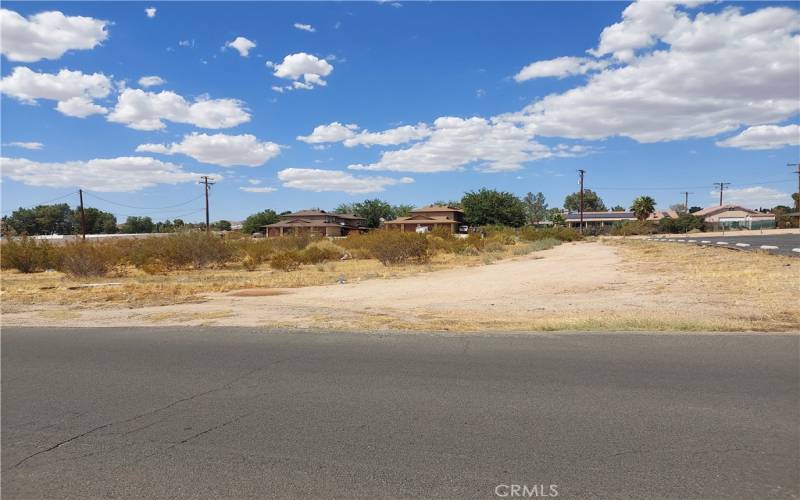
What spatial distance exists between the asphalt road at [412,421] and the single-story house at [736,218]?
335 feet

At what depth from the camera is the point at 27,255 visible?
106ft

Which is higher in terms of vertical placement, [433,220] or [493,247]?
[433,220]

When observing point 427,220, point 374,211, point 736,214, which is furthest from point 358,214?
point 736,214

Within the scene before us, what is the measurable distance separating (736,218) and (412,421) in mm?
130178

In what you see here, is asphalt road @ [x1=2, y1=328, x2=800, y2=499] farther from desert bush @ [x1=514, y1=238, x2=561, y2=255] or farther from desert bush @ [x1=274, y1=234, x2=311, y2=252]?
desert bush @ [x1=274, y1=234, x2=311, y2=252]

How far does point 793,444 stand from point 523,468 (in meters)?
2.28

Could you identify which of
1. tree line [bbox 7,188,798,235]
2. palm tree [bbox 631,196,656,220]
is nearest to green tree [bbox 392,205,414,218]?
tree line [bbox 7,188,798,235]

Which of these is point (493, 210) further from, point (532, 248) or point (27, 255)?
point (27, 255)

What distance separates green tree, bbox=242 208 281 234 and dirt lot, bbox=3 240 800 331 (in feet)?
335

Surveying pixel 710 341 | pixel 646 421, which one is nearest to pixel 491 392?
pixel 646 421

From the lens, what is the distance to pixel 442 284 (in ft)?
65.5

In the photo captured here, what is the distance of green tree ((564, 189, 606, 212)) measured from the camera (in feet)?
555

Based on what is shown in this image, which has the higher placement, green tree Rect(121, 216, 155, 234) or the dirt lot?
green tree Rect(121, 216, 155, 234)

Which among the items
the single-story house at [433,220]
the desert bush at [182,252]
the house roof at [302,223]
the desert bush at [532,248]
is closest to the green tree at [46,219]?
the house roof at [302,223]
